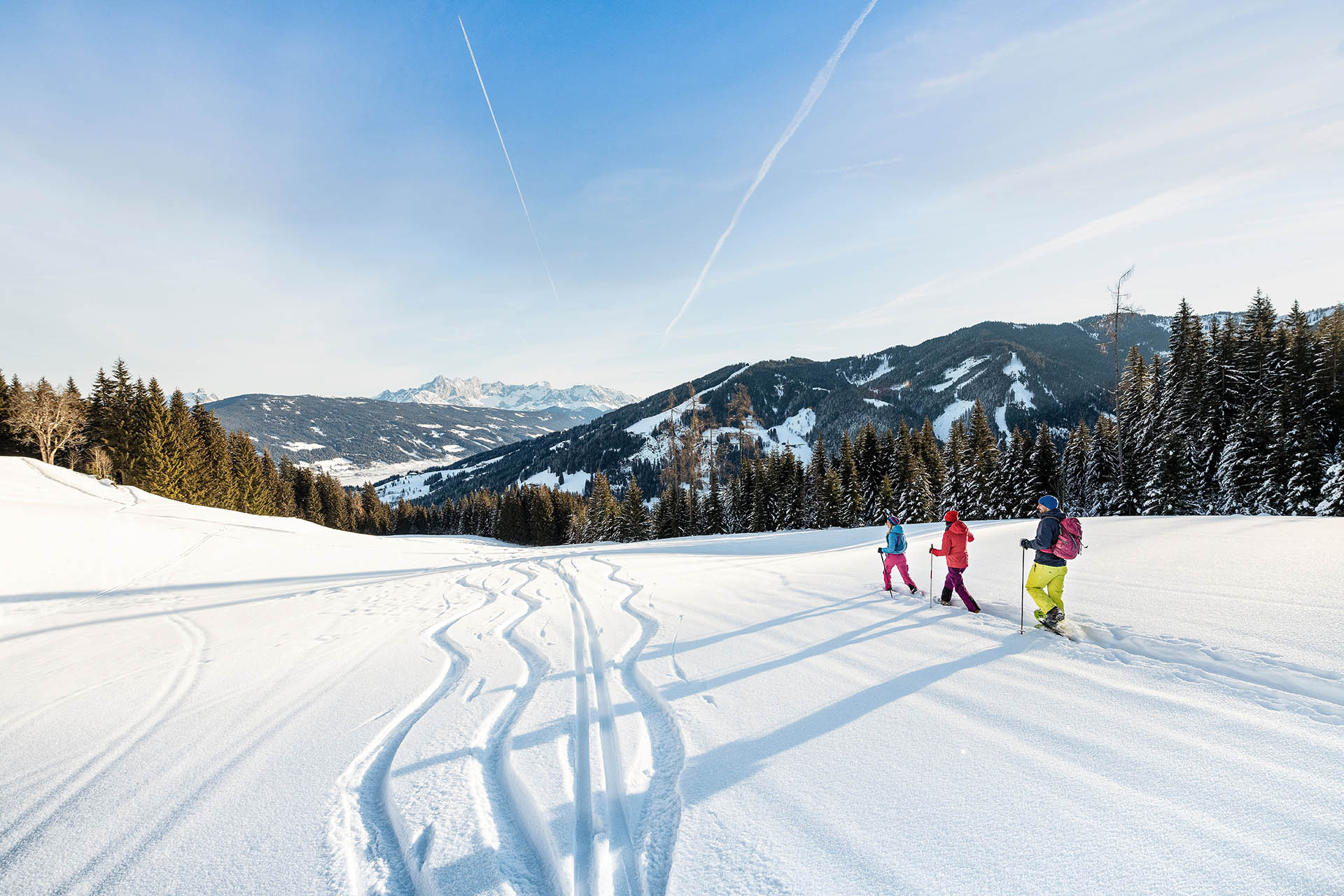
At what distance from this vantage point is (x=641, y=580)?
12.6m

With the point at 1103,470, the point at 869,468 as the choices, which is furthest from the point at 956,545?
the point at 869,468

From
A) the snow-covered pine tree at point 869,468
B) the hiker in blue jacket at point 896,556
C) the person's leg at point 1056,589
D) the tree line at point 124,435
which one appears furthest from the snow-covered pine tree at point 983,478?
the tree line at point 124,435

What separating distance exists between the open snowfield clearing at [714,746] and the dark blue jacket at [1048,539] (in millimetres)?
855

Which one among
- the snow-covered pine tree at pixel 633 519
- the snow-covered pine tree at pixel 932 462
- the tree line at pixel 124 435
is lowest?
the snow-covered pine tree at pixel 633 519

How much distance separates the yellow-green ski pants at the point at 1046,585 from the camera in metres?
6.42

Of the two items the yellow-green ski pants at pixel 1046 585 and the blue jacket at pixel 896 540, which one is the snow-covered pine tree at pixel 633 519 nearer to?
the blue jacket at pixel 896 540

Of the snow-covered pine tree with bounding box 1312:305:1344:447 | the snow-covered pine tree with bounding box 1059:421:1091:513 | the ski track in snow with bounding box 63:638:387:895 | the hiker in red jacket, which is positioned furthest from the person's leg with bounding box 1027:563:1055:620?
the snow-covered pine tree with bounding box 1059:421:1091:513

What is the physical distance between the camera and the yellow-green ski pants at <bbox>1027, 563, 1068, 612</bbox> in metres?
6.42

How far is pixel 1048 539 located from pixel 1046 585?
64cm

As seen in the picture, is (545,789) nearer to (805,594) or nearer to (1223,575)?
(805,594)

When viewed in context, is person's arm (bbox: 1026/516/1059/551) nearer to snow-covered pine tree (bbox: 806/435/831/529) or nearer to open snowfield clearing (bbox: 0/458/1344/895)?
open snowfield clearing (bbox: 0/458/1344/895)

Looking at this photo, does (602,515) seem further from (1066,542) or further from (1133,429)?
(1066,542)

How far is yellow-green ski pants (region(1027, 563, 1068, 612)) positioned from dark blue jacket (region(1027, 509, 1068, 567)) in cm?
7

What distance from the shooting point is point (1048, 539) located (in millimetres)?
6449
